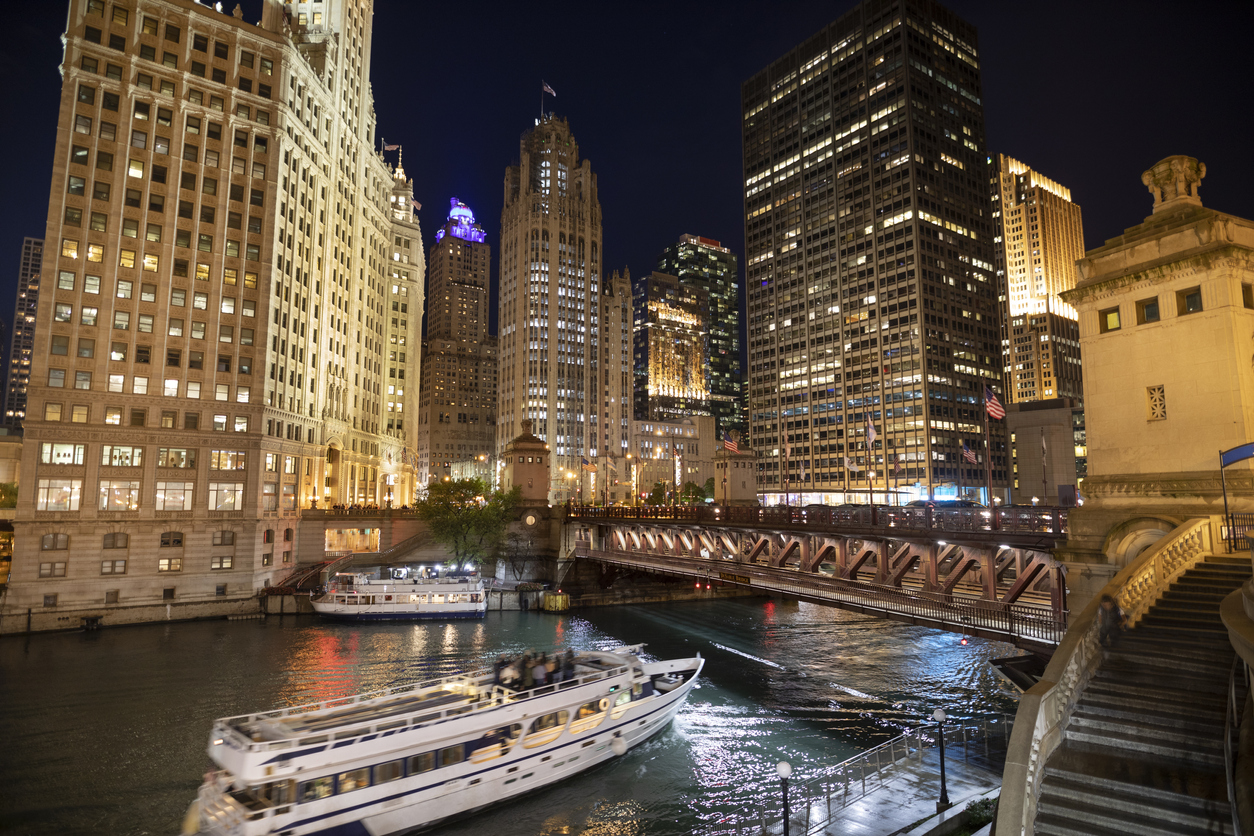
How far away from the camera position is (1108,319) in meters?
25.6

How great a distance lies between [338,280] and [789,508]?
244ft

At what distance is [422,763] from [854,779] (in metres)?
15.6

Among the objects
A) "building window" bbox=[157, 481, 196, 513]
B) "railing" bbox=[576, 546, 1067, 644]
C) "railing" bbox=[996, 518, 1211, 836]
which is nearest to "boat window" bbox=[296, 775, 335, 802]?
"railing" bbox=[996, 518, 1211, 836]

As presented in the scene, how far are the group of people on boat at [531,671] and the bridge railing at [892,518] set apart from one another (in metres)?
15.0

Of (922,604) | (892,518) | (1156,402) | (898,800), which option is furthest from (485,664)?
(1156,402)

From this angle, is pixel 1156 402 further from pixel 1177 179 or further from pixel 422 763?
pixel 422 763

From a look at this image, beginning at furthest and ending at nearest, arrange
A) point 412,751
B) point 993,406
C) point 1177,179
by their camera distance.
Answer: point 993,406 < point 1177,179 < point 412,751

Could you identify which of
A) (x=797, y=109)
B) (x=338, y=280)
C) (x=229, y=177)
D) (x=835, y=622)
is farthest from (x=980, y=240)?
(x=229, y=177)

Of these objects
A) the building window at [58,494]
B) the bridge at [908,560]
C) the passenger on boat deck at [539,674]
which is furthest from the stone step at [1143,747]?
the building window at [58,494]

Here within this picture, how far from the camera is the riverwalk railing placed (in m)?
20.7

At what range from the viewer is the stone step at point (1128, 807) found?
12438mm

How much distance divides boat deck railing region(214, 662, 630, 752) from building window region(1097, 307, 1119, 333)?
25119 millimetres

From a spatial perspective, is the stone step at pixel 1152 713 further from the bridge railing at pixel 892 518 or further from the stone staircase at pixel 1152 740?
the bridge railing at pixel 892 518

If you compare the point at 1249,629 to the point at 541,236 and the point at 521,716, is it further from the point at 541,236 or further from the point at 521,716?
the point at 541,236
